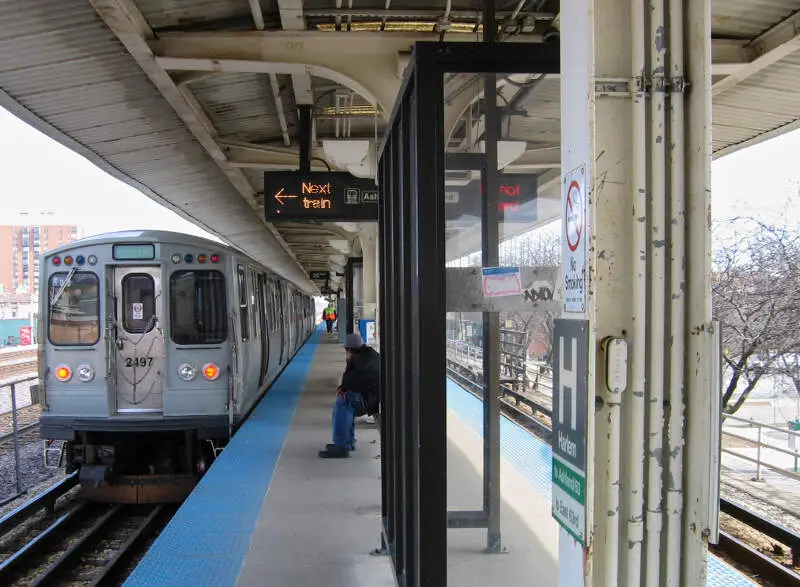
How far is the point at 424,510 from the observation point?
2768mm

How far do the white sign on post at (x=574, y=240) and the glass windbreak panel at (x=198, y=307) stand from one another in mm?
6798

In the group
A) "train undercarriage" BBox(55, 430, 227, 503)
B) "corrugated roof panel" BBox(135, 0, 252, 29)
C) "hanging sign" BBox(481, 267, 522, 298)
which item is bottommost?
"train undercarriage" BBox(55, 430, 227, 503)

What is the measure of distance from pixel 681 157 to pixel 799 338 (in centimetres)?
1059

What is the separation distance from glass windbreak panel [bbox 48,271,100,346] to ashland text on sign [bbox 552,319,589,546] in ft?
23.4

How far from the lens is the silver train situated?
766cm

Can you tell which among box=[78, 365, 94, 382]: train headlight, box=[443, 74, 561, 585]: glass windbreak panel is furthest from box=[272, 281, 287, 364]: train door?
box=[443, 74, 561, 585]: glass windbreak panel

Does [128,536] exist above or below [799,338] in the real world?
below

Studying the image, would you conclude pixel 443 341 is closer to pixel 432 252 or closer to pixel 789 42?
pixel 432 252

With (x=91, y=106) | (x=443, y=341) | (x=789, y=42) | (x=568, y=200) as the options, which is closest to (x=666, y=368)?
(x=568, y=200)

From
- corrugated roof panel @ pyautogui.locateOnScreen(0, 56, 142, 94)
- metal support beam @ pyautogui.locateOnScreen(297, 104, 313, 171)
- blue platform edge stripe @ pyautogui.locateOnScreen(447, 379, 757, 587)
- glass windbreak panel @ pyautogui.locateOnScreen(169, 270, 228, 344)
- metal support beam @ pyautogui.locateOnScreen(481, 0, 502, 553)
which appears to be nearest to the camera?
A: metal support beam @ pyautogui.locateOnScreen(481, 0, 502, 553)

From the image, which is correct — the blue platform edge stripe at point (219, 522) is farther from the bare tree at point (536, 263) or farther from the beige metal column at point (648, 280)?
the beige metal column at point (648, 280)

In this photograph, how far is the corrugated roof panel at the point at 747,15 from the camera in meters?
5.94

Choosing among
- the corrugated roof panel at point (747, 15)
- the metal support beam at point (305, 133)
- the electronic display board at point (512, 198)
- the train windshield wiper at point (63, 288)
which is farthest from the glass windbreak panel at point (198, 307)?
the corrugated roof panel at point (747, 15)

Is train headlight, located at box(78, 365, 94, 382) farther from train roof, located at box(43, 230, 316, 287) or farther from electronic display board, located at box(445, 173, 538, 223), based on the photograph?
electronic display board, located at box(445, 173, 538, 223)
